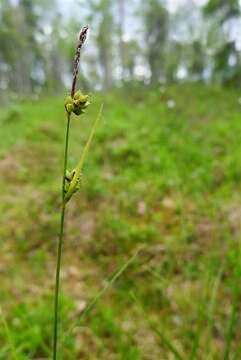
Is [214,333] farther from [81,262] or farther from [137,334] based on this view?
[81,262]

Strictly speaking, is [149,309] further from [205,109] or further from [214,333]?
[205,109]

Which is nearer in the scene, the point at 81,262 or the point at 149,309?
the point at 149,309

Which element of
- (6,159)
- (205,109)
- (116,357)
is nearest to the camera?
(116,357)

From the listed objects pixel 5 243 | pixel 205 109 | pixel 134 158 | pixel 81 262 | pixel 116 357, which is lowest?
pixel 116 357

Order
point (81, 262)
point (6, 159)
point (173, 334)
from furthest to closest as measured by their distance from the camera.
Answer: point (6, 159) < point (81, 262) < point (173, 334)

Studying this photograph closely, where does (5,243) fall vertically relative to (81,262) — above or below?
above

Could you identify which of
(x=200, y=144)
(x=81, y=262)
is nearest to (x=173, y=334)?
(x=81, y=262)
